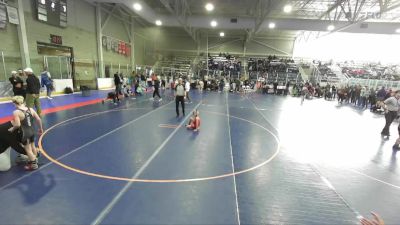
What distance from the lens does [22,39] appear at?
44.1ft

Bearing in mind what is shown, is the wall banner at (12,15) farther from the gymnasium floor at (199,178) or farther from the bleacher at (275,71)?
the bleacher at (275,71)

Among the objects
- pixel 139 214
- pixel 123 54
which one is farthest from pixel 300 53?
pixel 139 214

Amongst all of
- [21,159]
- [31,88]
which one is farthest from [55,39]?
[21,159]

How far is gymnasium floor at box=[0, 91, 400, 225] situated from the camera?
142 inches

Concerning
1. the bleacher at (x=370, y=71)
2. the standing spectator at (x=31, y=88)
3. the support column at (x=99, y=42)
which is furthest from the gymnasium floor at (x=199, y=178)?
the bleacher at (x=370, y=71)

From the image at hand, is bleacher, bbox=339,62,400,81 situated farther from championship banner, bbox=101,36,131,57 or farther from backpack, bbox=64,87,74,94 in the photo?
backpack, bbox=64,87,74,94

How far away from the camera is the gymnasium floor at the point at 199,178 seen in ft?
11.8

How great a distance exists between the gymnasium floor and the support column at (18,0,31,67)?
7.52m

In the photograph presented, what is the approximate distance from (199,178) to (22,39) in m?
14.1

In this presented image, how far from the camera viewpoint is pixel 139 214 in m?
3.51

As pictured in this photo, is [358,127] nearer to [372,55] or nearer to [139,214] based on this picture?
[139,214]

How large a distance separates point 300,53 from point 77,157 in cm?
3639

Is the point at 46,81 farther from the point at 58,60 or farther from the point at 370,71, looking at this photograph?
the point at 370,71

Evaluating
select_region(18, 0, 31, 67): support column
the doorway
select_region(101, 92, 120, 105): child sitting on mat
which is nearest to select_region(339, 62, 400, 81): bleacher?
select_region(101, 92, 120, 105): child sitting on mat
